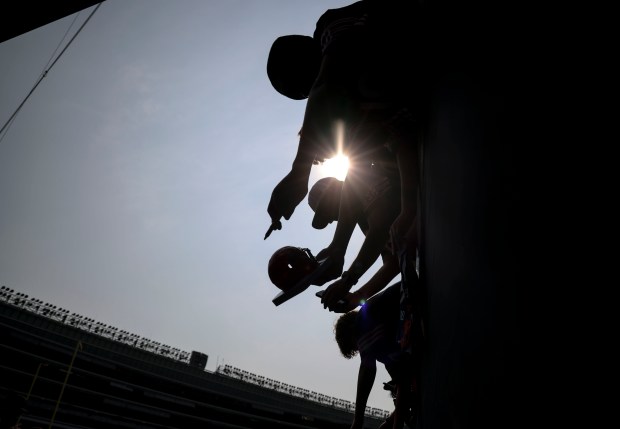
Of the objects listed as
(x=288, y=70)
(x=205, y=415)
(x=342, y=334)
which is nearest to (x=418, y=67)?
(x=288, y=70)

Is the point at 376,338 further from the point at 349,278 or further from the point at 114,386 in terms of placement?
the point at 114,386

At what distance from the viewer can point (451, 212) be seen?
656mm

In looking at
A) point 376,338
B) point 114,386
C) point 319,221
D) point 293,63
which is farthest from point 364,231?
point 114,386

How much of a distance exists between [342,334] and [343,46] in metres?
3.02

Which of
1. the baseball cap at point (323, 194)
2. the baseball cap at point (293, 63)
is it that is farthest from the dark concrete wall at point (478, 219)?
the baseball cap at point (323, 194)

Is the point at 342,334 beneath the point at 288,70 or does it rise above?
beneath

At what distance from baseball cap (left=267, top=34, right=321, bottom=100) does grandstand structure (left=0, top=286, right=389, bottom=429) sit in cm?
3063

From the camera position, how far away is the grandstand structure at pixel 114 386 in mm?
27484

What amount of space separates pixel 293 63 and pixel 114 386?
A: 3628 centimetres

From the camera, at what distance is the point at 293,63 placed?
2.37 metres

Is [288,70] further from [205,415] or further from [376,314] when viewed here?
[205,415]

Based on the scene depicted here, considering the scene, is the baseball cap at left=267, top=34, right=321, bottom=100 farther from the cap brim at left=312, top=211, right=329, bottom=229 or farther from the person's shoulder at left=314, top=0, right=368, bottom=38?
the cap brim at left=312, top=211, right=329, bottom=229

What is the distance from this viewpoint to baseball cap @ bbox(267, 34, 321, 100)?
229cm

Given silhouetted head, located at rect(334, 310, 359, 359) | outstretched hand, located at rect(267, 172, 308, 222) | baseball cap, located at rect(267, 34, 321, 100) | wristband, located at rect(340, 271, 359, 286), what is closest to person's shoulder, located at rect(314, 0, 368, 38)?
baseball cap, located at rect(267, 34, 321, 100)
